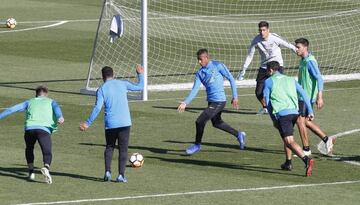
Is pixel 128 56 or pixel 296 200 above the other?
pixel 128 56

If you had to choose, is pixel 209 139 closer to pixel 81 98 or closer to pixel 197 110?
pixel 197 110

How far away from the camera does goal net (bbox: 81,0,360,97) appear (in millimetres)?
36250

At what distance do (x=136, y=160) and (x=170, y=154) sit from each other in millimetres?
1758

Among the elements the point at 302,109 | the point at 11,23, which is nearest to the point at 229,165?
the point at 302,109

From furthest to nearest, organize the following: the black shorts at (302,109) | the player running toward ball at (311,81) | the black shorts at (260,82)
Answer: the black shorts at (260,82) < the player running toward ball at (311,81) < the black shorts at (302,109)

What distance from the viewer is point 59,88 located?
33.0 metres

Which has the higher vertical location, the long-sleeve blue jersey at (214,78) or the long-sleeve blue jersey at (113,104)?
the long-sleeve blue jersey at (214,78)

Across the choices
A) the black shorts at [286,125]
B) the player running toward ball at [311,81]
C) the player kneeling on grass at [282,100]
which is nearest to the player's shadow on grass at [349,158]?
the player running toward ball at [311,81]

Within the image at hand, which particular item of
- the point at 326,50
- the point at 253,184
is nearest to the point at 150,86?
the point at 326,50

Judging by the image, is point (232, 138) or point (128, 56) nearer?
point (232, 138)

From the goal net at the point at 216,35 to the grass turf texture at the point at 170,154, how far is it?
198 centimetres

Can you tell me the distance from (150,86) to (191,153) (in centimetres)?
993

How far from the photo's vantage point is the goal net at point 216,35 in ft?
119

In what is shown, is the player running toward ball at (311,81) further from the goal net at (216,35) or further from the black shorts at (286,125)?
the goal net at (216,35)
